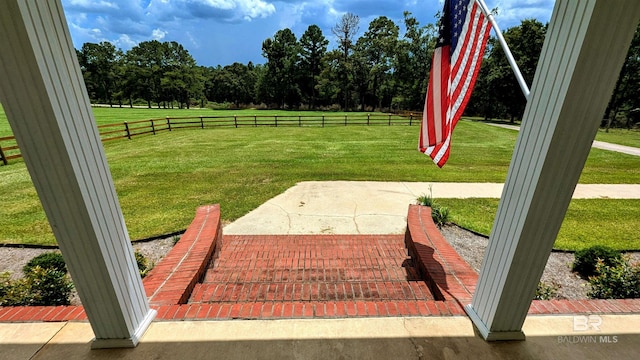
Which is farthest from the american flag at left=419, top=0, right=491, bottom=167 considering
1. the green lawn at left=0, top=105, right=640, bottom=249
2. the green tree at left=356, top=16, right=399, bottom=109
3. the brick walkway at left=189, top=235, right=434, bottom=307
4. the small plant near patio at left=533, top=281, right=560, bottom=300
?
the green tree at left=356, top=16, right=399, bottom=109

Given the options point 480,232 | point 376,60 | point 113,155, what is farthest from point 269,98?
point 480,232

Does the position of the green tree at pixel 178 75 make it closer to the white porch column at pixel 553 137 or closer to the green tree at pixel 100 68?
the green tree at pixel 100 68

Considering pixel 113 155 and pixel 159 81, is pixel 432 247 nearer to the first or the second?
pixel 113 155

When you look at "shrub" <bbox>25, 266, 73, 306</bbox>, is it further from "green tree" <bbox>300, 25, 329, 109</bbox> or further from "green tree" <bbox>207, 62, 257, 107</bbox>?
"green tree" <bbox>207, 62, 257, 107</bbox>

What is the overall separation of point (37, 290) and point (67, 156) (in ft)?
9.16

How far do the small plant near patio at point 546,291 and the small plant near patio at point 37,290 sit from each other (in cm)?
556

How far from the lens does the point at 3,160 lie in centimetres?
1137

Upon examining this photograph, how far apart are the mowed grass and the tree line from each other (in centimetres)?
3219

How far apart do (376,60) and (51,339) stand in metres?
54.0

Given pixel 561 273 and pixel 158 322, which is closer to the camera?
pixel 158 322

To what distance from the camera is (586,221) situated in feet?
19.6

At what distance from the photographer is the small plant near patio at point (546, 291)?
345cm

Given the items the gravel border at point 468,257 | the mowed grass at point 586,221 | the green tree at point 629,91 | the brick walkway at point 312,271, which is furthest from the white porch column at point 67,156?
the green tree at point 629,91

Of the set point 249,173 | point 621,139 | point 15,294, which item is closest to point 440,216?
point 249,173
